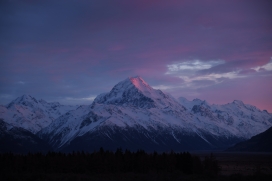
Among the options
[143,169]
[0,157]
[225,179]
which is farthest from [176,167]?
[0,157]

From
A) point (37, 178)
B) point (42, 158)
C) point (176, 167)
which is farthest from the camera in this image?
point (42, 158)

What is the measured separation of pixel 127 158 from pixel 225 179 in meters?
41.8

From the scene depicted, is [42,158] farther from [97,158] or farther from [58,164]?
[97,158]

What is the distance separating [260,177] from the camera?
7538 centimetres

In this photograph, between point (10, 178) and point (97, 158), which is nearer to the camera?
point (10, 178)

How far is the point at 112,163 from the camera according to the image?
352 ft

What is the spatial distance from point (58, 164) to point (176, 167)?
35764 mm

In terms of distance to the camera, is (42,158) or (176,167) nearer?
(176,167)

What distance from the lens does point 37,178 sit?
81.1 metres

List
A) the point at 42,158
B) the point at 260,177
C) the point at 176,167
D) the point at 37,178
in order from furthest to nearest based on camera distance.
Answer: the point at 42,158 < the point at 176,167 < the point at 37,178 < the point at 260,177

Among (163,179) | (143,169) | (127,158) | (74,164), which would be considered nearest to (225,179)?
(163,179)

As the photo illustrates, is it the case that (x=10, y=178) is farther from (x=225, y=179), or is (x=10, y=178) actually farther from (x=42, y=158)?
(x=225, y=179)

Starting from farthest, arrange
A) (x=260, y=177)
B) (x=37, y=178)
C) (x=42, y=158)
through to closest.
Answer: (x=42, y=158) < (x=37, y=178) < (x=260, y=177)

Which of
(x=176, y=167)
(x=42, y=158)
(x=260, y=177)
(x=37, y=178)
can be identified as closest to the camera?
(x=260, y=177)
